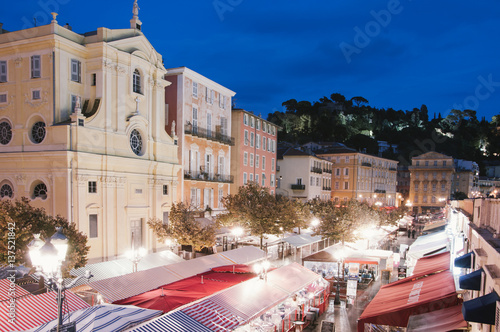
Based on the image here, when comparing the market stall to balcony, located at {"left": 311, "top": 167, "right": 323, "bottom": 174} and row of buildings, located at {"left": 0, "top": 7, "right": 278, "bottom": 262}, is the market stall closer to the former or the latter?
row of buildings, located at {"left": 0, "top": 7, "right": 278, "bottom": 262}

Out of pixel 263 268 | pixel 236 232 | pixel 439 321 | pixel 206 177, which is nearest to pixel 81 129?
pixel 236 232

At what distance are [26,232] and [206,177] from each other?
67.4 feet

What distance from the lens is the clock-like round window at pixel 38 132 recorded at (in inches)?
941

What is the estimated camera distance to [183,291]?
14578 millimetres

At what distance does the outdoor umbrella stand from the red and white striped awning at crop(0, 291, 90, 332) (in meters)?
0.52

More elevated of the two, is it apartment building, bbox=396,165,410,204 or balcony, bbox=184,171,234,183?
balcony, bbox=184,171,234,183

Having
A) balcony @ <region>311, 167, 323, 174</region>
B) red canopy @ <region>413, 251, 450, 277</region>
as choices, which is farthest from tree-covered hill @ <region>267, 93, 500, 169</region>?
red canopy @ <region>413, 251, 450, 277</region>

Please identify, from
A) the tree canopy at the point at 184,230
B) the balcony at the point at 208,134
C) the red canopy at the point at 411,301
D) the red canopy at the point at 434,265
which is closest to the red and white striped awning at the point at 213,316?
the red canopy at the point at 411,301

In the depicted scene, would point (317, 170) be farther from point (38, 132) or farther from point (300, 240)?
point (38, 132)

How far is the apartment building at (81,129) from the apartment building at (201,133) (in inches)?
192

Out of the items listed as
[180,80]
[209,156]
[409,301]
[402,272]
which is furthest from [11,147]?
[402,272]

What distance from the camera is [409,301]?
11.9 meters

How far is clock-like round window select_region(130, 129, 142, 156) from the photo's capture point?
2729 centimetres

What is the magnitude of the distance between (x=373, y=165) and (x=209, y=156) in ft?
166
